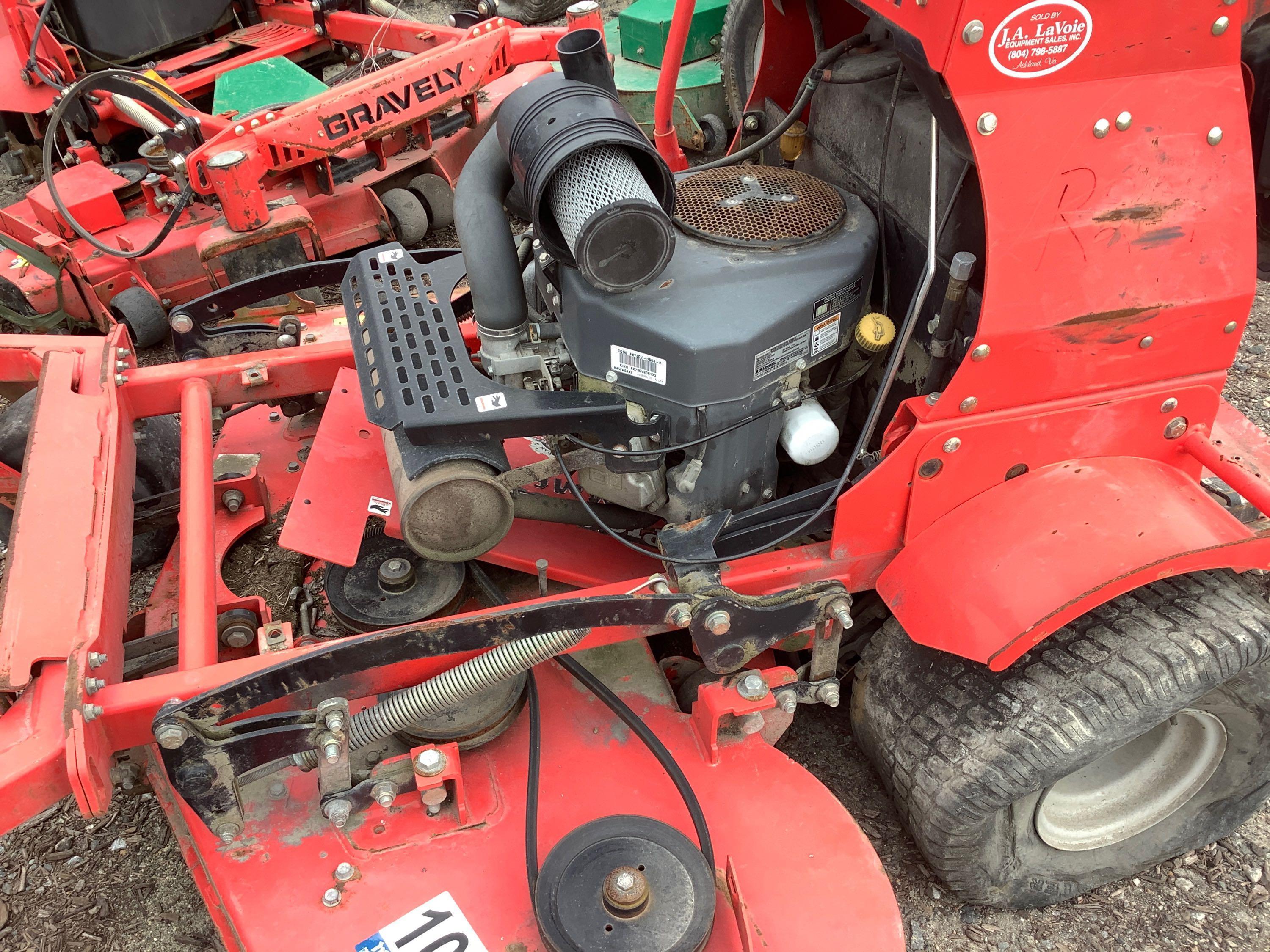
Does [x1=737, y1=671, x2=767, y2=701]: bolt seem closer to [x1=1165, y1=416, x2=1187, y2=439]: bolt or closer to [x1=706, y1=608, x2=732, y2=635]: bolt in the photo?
[x1=706, y1=608, x2=732, y2=635]: bolt

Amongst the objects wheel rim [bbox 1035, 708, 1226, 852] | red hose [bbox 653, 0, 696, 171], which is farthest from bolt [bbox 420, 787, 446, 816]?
red hose [bbox 653, 0, 696, 171]

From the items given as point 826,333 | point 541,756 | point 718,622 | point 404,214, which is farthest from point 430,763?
point 404,214

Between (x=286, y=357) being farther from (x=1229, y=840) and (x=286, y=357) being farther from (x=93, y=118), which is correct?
(x=93, y=118)

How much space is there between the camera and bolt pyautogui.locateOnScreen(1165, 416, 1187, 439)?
75.6 inches

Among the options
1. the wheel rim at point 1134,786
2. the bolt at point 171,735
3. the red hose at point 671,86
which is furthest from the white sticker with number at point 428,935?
the red hose at point 671,86

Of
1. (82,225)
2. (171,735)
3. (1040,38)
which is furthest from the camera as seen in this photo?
(82,225)

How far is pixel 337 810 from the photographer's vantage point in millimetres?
1800

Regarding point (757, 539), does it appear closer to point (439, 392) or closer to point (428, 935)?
point (439, 392)

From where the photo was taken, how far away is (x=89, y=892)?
2322mm

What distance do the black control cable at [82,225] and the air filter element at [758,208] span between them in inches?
93.9

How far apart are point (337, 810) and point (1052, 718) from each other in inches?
51.6

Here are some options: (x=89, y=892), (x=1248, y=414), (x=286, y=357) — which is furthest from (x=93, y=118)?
(x=1248, y=414)

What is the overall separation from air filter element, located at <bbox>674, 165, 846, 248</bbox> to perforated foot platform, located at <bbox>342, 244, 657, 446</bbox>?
1.28ft

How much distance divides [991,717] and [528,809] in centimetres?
89
